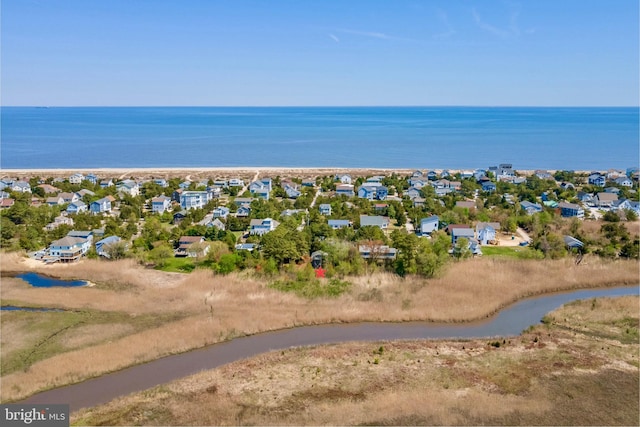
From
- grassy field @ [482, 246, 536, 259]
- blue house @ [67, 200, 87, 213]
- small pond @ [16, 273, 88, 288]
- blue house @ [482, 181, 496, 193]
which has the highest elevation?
blue house @ [482, 181, 496, 193]

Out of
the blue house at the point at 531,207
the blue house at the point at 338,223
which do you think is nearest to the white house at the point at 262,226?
the blue house at the point at 338,223

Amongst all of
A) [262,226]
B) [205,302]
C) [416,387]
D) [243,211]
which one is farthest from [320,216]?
[416,387]

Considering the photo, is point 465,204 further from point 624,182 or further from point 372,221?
point 624,182

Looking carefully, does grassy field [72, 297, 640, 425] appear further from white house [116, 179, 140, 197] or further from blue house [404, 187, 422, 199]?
white house [116, 179, 140, 197]

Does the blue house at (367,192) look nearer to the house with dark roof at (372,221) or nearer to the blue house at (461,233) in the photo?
the house with dark roof at (372,221)

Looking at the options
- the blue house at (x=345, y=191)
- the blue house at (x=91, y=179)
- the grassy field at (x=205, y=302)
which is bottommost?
the grassy field at (x=205, y=302)

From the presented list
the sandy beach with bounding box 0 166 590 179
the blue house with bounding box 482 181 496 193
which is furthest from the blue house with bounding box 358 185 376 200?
the sandy beach with bounding box 0 166 590 179
